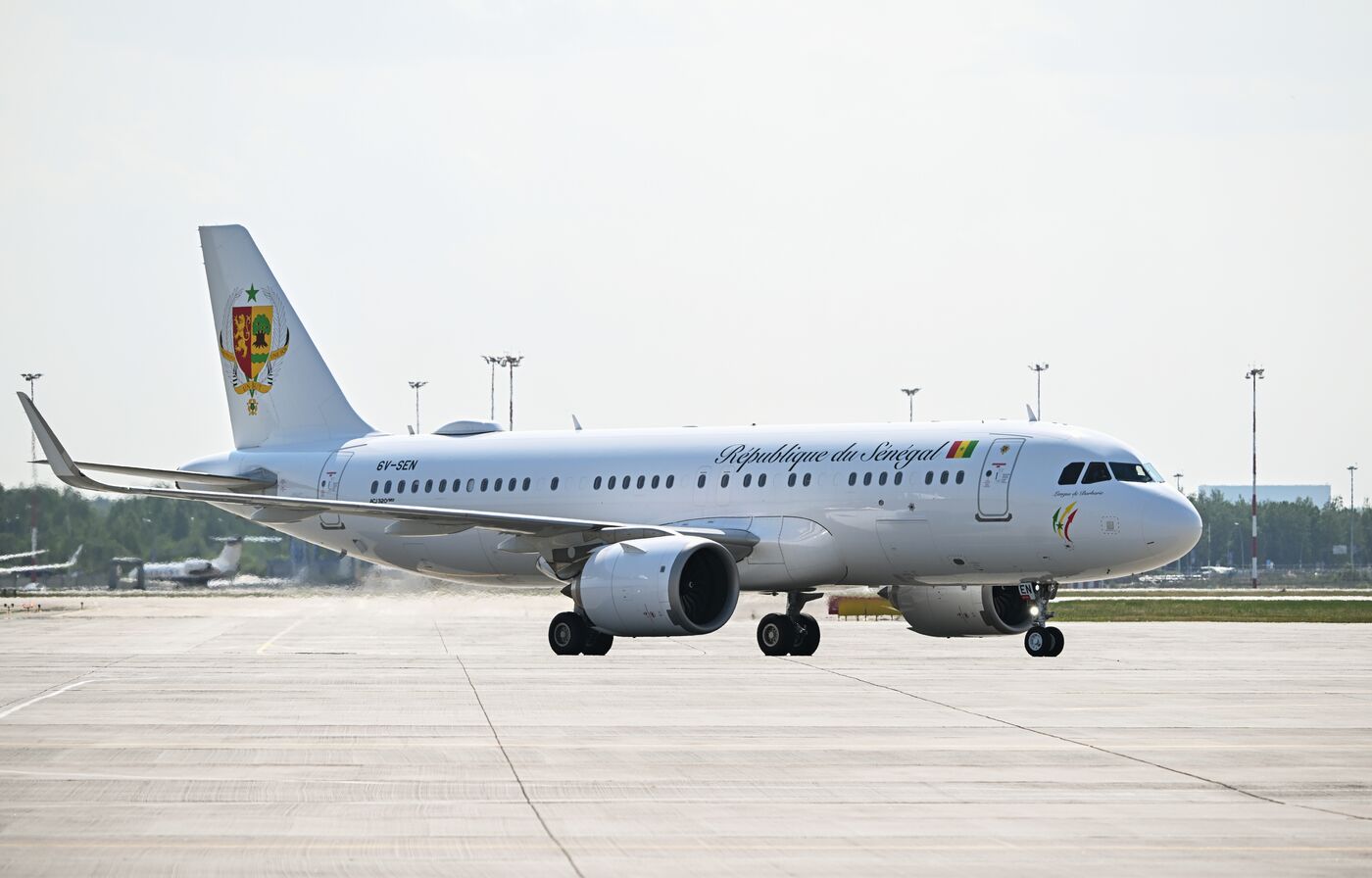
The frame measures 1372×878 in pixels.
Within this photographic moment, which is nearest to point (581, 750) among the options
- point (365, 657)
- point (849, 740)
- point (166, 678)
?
point (849, 740)

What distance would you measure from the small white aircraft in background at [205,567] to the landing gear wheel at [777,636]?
32599 millimetres

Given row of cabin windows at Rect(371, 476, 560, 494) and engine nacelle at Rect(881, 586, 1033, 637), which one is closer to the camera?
engine nacelle at Rect(881, 586, 1033, 637)

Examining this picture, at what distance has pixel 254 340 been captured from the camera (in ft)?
136

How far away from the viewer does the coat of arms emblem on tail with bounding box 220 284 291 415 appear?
4109cm

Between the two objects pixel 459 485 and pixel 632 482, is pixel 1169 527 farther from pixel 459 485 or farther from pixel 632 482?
pixel 459 485

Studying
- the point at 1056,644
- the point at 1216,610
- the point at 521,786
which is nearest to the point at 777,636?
the point at 1056,644

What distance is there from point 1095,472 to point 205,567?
45.1 m

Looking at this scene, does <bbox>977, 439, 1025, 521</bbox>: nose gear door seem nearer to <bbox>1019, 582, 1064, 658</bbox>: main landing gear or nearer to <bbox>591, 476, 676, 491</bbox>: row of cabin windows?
<bbox>1019, 582, 1064, 658</bbox>: main landing gear

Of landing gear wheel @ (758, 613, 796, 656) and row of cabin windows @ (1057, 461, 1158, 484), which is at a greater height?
row of cabin windows @ (1057, 461, 1158, 484)

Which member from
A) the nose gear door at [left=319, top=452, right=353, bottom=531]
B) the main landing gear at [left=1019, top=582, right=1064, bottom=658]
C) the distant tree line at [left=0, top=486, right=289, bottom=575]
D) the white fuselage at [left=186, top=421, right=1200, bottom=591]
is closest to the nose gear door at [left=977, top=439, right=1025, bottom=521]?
the white fuselage at [left=186, top=421, right=1200, bottom=591]

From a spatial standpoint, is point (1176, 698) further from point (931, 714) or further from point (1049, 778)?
point (1049, 778)

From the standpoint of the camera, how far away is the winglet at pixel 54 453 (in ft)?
105

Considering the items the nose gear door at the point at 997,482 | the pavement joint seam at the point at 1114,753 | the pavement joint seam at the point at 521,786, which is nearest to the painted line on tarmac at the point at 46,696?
the pavement joint seam at the point at 521,786

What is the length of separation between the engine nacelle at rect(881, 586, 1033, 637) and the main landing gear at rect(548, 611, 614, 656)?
19.0 ft
